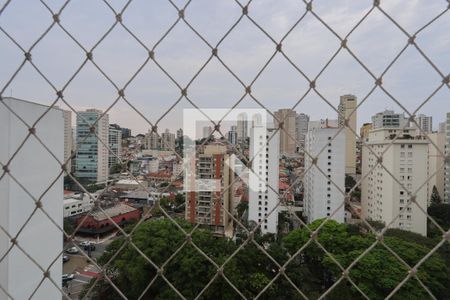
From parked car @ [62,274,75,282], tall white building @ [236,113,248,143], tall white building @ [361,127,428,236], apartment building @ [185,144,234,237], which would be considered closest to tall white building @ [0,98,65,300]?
tall white building @ [236,113,248,143]

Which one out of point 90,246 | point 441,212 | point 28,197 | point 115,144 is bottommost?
point 90,246

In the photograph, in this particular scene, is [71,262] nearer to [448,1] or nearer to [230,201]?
[230,201]

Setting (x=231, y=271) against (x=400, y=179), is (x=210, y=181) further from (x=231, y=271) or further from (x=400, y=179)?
(x=400, y=179)

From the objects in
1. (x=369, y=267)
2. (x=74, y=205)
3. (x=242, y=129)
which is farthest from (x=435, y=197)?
(x=242, y=129)

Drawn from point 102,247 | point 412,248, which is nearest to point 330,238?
point 412,248

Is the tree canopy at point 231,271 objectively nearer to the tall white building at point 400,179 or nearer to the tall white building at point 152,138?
the tall white building at point 400,179

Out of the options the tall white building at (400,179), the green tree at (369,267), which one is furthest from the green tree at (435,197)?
the green tree at (369,267)
